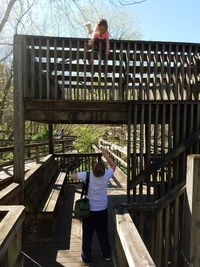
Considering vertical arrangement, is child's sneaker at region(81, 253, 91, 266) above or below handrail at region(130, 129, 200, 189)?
below

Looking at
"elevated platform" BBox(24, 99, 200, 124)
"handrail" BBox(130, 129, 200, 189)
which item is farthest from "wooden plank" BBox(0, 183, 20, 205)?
"handrail" BBox(130, 129, 200, 189)

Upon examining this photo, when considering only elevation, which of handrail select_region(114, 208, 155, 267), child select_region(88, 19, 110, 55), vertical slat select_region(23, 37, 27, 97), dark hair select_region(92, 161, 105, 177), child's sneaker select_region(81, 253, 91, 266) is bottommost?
child's sneaker select_region(81, 253, 91, 266)

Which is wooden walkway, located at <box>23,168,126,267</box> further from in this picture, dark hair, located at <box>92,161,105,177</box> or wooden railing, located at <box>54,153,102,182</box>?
wooden railing, located at <box>54,153,102,182</box>

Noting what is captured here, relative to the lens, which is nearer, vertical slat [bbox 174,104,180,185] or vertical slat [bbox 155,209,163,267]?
vertical slat [bbox 155,209,163,267]

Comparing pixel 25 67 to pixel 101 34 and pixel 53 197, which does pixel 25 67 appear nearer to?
pixel 101 34

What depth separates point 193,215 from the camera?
379cm

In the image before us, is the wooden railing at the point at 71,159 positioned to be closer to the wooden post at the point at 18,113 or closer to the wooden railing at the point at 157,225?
the wooden post at the point at 18,113

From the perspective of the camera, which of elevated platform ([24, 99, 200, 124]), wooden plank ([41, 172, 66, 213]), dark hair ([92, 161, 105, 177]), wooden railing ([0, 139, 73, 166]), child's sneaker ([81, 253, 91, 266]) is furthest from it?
wooden railing ([0, 139, 73, 166])

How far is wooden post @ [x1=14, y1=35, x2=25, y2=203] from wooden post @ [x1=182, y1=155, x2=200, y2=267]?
3.72 metres

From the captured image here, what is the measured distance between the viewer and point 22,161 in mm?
6961

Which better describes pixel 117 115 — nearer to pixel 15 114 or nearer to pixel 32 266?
pixel 15 114

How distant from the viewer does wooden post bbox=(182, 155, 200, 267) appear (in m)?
3.79

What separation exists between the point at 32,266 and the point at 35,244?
101cm

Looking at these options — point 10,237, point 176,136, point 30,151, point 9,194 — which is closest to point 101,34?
point 176,136
